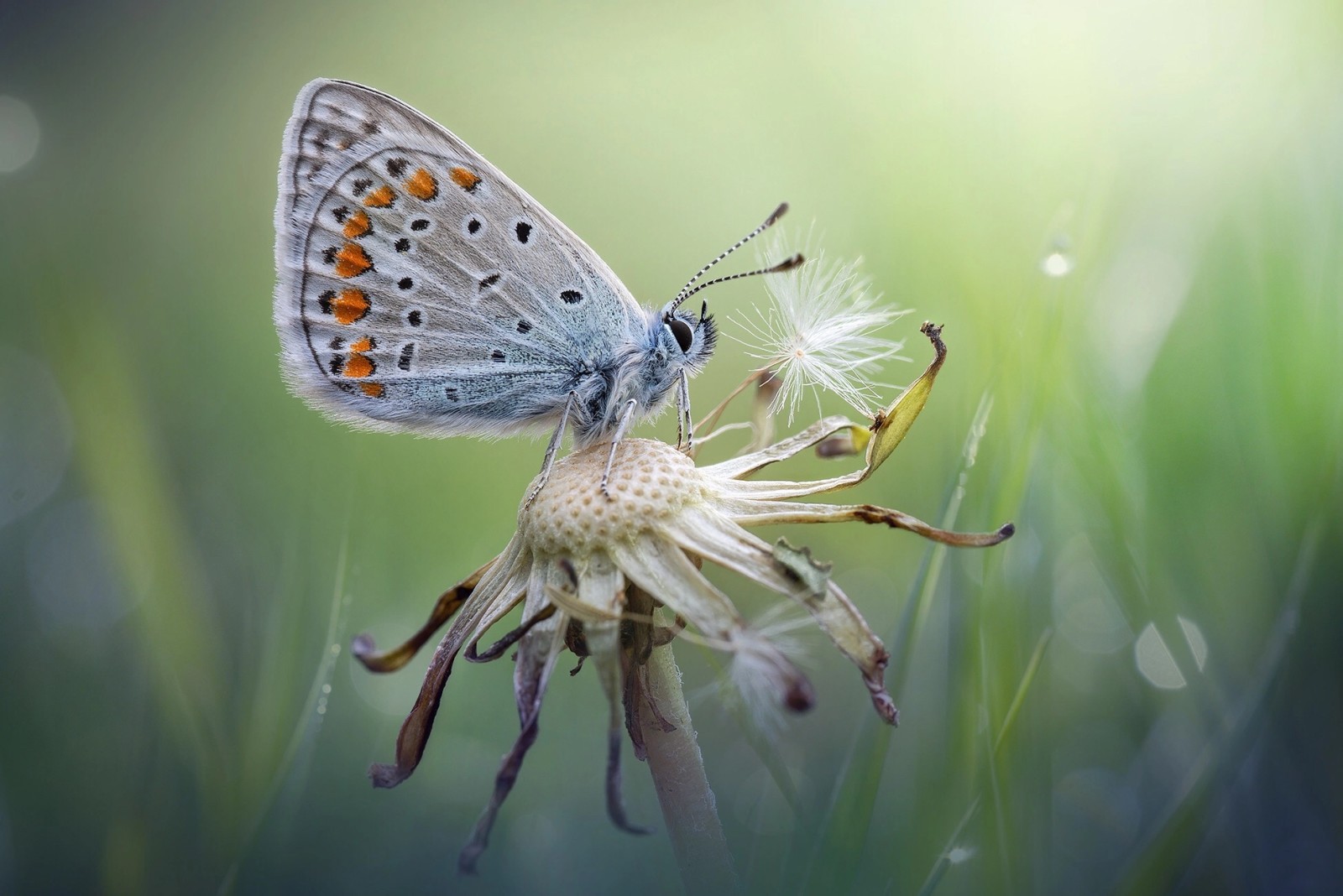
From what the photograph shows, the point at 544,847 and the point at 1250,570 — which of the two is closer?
the point at 1250,570

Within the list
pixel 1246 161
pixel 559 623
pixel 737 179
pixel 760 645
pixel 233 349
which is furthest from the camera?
pixel 737 179

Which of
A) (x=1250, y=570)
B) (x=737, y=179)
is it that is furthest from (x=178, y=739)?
(x=737, y=179)

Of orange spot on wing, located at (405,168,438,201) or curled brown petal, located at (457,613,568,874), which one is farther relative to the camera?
orange spot on wing, located at (405,168,438,201)

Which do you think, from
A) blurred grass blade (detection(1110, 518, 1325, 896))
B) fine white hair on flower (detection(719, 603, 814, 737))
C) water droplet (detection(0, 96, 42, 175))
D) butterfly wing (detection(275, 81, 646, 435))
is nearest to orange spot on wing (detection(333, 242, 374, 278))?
butterfly wing (detection(275, 81, 646, 435))

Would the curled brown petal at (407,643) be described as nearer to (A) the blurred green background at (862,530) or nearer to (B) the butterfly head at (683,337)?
(A) the blurred green background at (862,530)

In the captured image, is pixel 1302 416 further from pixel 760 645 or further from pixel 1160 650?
pixel 760 645

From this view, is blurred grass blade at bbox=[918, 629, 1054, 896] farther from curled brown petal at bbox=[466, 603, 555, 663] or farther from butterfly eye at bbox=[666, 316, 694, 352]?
Answer: butterfly eye at bbox=[666, 316, 694, 352]

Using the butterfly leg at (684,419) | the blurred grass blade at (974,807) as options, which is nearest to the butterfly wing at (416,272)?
the butterfly leg at (684,419)
